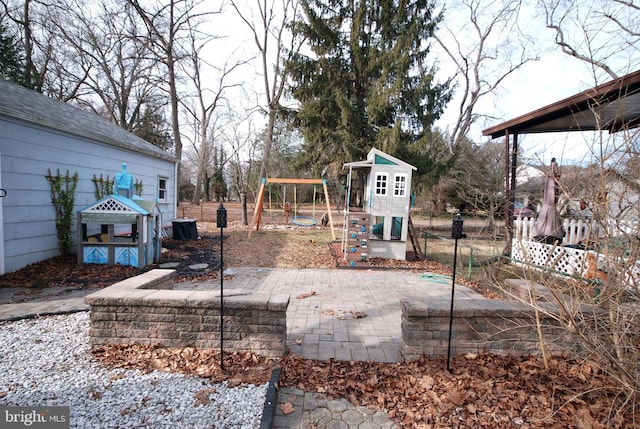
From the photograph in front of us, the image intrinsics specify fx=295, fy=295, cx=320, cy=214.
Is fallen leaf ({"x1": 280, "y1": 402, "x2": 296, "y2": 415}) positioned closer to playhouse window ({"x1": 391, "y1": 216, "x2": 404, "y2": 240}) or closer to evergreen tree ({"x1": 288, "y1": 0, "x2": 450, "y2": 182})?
playhouse window ({"x1": 391, "y1": 216, "x2": 404, "y2": 240})

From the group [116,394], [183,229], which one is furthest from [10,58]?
[116,394]

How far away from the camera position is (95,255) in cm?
647

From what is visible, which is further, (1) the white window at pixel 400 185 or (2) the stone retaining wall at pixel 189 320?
(1) the white window at pixel 400 185

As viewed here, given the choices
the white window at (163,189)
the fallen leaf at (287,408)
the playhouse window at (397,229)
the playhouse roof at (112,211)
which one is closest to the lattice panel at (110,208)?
the playhouse roof at (112,211)

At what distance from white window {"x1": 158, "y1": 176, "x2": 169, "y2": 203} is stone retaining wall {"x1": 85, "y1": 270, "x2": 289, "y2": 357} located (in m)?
9.57

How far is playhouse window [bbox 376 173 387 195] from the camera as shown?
318 inches

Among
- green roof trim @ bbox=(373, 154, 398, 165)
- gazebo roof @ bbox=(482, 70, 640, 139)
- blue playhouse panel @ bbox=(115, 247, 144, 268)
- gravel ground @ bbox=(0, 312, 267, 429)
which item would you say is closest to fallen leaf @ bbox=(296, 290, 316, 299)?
gravel ground @ bbox=(0, 312, 267, 429)

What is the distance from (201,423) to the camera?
2127mm

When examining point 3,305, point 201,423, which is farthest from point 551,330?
point 3,305

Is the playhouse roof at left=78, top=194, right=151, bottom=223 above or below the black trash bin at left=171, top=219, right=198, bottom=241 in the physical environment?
above

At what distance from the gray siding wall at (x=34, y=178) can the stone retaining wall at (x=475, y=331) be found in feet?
24.7

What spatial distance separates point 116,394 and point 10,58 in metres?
19.9

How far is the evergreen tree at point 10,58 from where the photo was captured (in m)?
13.8

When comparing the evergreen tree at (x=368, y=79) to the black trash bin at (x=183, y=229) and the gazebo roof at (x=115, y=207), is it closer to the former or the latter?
the black trash bin at (x=183, y=229)
